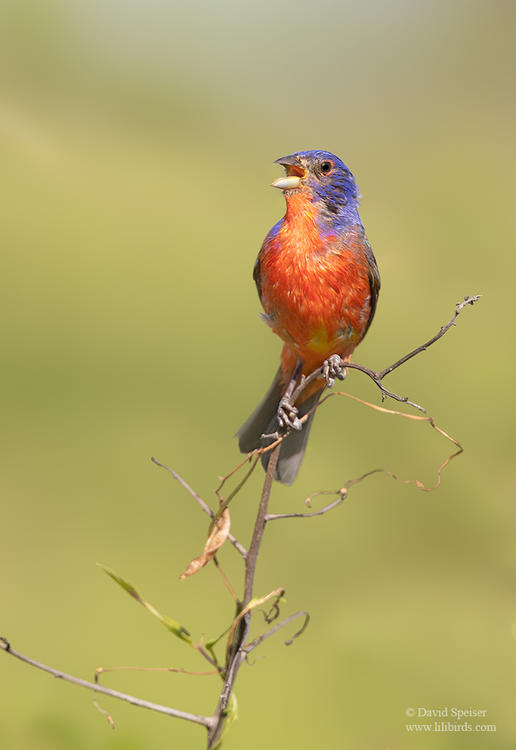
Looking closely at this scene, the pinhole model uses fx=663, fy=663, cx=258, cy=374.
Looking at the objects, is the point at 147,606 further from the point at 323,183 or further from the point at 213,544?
the point at 323,183

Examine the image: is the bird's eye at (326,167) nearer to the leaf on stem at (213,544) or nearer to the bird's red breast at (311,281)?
the bird's red breast at (311,281)

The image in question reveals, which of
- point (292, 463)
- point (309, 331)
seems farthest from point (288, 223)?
point (292, 463)

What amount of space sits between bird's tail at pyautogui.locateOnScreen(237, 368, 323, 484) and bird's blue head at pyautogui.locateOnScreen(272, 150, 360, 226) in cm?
35

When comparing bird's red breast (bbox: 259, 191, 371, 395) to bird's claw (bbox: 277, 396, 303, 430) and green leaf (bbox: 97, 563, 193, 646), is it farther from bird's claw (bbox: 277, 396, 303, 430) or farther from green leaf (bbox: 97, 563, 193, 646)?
green leaf (bbox: 97, 563, 193, 646)

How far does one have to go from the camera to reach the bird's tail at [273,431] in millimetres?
1244

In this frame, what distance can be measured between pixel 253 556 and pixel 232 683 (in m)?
0.16

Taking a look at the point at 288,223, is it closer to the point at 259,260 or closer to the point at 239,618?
the point at 259,260

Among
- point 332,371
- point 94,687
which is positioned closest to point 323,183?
point 332,371

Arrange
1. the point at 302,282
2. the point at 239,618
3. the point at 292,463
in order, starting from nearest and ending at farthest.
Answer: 1. the point at 239,618
2. the point at 302,282
3. the point at 292,463

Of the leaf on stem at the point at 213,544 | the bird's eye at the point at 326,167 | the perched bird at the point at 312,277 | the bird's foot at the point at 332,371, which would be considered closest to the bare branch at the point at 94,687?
the leaf on stem at the point at 213,544

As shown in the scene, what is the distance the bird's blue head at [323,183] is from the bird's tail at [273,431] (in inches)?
13.7

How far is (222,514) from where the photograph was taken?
81cm

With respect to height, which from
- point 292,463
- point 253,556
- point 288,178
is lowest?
point 253,556

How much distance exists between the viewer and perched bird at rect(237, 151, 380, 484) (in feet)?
3.84
